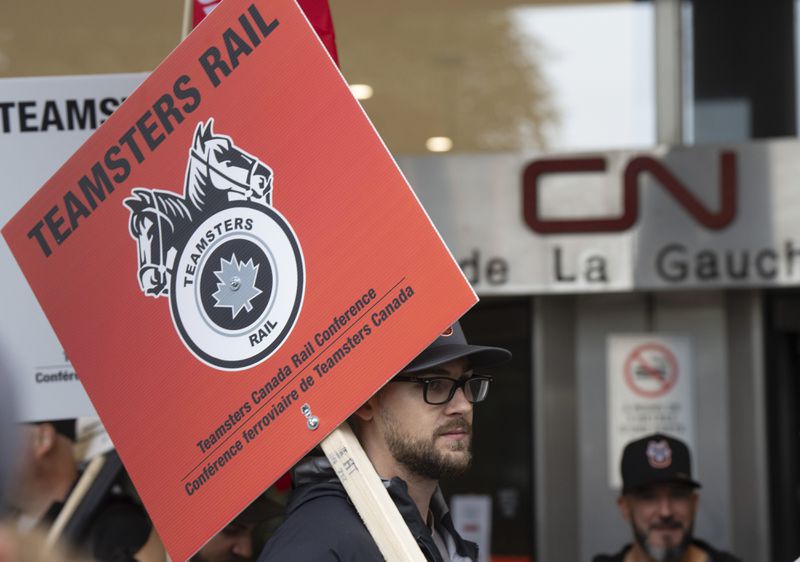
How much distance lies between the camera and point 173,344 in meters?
2.57

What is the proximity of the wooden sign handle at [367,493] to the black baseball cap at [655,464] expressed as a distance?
285 centimetres

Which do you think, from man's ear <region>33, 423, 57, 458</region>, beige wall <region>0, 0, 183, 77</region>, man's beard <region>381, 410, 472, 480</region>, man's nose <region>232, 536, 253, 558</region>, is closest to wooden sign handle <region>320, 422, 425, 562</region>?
man's beard <region>381, 410, 472, 480</region>

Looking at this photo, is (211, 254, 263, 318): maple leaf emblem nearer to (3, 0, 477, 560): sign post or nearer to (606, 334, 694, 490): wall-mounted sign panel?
(3, 0, 477, 560): sign post

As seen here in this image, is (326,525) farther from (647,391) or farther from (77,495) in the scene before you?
(647,391)

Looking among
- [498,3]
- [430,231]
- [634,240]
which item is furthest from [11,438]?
[498,3]

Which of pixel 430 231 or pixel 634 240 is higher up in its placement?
pixel 634 240

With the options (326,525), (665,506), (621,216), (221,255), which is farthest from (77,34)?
(326,525)

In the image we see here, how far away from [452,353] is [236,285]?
423 millimetres

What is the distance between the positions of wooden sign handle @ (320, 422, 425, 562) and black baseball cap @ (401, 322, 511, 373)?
0.22m

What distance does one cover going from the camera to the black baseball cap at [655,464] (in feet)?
16.8

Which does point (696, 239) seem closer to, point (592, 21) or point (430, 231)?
point (592, 21)

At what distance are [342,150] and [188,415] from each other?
0.55 m

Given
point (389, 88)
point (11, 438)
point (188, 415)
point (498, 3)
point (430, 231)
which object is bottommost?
point (11, 438)

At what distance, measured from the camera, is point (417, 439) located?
2.64 m
